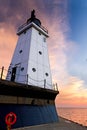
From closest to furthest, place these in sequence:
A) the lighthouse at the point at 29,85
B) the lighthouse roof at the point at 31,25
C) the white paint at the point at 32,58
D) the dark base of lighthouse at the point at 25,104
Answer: the dark base of lighthouse at the point at 25,104 → the lighthouse at the point at 29,85 → the white paint at the point at 32,58 → the lighthouse roof at the point at 31,25

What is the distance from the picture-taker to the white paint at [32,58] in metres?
16.5

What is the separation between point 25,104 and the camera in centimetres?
1302

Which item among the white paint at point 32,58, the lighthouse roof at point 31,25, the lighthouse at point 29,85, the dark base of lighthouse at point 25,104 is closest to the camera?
the dark base of lighthouse at point 25,104

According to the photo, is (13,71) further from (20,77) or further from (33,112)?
(33,112)

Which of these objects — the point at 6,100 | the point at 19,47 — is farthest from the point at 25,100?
the point at 19,47

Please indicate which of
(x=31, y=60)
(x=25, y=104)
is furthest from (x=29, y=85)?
(x=31, y=60)

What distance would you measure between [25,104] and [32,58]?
6.32m

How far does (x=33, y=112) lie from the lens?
13266 millimetres

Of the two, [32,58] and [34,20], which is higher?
[34,20]

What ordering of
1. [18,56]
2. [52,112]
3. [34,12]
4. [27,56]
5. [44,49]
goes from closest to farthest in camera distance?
[52,112], [27,56], [18,56], [44,49], [34,12]

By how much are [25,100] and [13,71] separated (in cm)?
576

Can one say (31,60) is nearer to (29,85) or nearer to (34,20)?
(29,85)

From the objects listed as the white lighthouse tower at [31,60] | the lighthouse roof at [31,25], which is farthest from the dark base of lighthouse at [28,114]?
the lighthouse roof at [31,25]

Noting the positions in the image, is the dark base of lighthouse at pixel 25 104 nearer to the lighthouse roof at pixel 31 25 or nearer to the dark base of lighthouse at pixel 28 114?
the dark base of lighthouse at pixel 28 114
